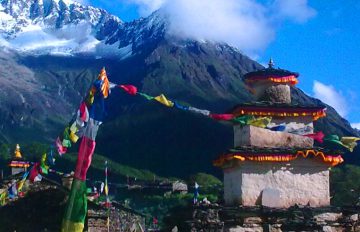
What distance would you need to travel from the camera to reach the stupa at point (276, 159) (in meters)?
21.7

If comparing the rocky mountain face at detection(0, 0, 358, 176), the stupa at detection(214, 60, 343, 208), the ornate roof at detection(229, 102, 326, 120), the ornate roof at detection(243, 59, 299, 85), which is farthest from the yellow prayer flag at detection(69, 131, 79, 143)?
the rocky mountain face at detection(0, 0, 358, 176)

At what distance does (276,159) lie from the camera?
2164cm

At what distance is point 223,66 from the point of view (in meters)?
167

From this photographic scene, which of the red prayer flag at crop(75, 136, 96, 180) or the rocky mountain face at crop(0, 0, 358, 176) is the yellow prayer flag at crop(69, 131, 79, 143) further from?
the rocky mountain face at crop(0, 0, 358, 176)

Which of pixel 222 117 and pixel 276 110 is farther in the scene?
pixel 276 110

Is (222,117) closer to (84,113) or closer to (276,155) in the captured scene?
(276,155)

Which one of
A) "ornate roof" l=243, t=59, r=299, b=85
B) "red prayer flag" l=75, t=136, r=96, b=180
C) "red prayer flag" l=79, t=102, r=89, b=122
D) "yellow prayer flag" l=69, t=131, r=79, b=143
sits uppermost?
"ornate roof" l=243, t=59, r=299, b=85

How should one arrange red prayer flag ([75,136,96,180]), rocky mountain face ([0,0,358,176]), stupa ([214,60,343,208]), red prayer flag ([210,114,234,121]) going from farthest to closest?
rocky mountain face ([0,0,358,176])
stupa ([214,60,343,208])
red prayer flag ([210,114,234,121])
red prayer flag ([75,136,96,180])

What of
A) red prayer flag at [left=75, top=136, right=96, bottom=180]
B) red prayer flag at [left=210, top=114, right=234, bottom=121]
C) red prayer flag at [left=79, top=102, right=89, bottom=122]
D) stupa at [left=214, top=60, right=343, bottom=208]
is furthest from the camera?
stupa at [left=214, top=60, right=343, bottom=208]

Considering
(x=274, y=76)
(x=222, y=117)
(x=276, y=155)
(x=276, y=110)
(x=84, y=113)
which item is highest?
(x=274, y=76)

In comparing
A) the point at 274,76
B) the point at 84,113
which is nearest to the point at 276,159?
the point at 274,76

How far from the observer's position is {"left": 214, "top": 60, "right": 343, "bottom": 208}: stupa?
71.3 ft

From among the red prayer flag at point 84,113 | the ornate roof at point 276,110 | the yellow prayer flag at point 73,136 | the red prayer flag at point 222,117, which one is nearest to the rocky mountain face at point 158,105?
the ornate roof at point 276,110

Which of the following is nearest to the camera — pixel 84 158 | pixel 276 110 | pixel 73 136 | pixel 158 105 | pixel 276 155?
pixel 84 158
